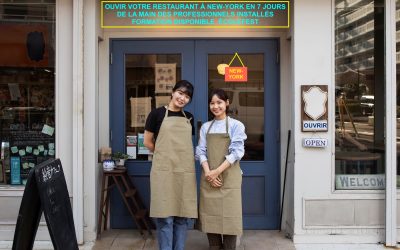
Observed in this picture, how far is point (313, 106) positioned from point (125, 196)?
2.22 meters

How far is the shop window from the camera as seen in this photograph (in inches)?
224

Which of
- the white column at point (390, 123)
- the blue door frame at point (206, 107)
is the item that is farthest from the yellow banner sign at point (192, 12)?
the white column at point (390, 123)

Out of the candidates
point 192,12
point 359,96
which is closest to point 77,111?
point 192,12

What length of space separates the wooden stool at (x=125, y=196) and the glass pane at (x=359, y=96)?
7.04 feet

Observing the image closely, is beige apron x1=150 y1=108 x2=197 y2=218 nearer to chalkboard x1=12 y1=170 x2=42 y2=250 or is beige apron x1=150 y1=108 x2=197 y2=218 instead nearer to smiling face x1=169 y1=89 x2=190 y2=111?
smiling face x1=169 y1=89 x2=190 y2=111

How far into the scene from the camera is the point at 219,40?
6082 mm

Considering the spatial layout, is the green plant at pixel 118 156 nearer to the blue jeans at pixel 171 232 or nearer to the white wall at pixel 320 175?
the blue jeans at pixel 171 232

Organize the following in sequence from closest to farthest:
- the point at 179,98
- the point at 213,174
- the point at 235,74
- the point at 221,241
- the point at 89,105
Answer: the point at 179,98 < the point at 213,174 < the point at 221,241 < the point at 89,105 < the point at 235,74

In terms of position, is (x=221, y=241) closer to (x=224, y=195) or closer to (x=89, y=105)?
(x=224, y=195)

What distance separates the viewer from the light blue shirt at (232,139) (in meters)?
4.89

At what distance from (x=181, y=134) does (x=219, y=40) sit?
1.69 meters

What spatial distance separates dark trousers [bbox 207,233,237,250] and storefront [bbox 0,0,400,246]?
2.65 feet

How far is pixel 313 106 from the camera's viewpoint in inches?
216

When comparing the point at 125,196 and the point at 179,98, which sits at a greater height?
the point at 179,98
